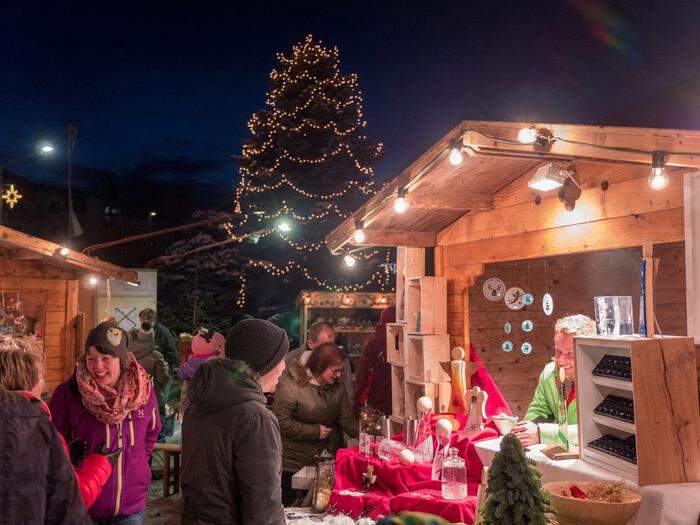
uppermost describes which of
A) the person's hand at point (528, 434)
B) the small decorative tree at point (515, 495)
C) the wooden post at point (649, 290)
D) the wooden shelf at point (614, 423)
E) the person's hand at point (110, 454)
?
the wooden post at point (649, 290)

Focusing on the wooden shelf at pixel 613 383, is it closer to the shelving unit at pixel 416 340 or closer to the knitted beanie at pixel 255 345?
the knitted beanie at pixel 255 345

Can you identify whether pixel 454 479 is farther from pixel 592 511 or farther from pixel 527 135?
pixel 527 135

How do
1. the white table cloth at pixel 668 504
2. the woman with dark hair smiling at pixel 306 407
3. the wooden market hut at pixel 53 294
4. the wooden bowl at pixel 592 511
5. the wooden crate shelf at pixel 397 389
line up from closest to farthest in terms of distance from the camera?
the wooden bowl at pixel 592 511 → the white table cloth at pixel 668 504 → the woman with dark hair smiling at pixel 306 407 → the wooden crate shelf at pixel 397 389 → the wooden market hut at pixel 53 294

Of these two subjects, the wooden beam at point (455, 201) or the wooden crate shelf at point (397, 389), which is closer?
the wooden beam at point (455, 201)

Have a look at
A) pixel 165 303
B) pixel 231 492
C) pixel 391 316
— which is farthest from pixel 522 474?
pixel 165 303

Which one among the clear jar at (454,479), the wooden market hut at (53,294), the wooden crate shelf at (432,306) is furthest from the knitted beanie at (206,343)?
the clear jar at (454,479)

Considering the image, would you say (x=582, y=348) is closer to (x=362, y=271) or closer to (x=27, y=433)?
(x=27, y=433)

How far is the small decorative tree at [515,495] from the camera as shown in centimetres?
213

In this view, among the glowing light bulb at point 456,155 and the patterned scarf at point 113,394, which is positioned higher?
the glowing light bulb at point 456,155

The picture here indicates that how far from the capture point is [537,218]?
14.9 ft

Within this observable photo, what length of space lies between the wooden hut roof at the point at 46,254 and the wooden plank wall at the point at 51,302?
0.77 ft

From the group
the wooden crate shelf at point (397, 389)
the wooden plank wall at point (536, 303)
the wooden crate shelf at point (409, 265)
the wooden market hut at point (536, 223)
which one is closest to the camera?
the wooden market hut at point (536, 223)

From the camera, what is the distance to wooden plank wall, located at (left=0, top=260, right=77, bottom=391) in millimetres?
9617

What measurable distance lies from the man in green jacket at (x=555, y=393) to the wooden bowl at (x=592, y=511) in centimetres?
100
